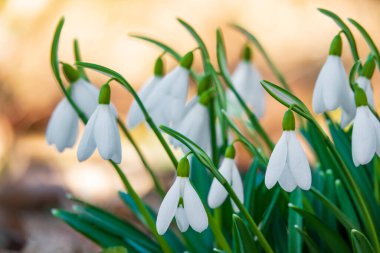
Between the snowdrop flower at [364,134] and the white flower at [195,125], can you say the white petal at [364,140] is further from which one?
the white flower at [195,125]

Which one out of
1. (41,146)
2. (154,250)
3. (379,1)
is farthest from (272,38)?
(154,250)

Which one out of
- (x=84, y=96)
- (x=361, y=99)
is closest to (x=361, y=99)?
(x=361, y=99)

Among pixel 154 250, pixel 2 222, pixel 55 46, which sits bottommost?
pixel 2 222

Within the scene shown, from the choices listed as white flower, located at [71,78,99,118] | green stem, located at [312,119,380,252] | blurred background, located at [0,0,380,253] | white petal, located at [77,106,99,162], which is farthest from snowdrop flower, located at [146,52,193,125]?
blurred background, located at [0,0,380,253]

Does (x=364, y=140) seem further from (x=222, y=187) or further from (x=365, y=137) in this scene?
(x=222, y=187)

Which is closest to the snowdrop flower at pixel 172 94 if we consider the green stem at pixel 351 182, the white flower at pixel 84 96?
the white flower at pixel 84 96

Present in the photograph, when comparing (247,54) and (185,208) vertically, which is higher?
(247,54)

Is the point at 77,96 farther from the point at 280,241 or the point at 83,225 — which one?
the point at 280,241
